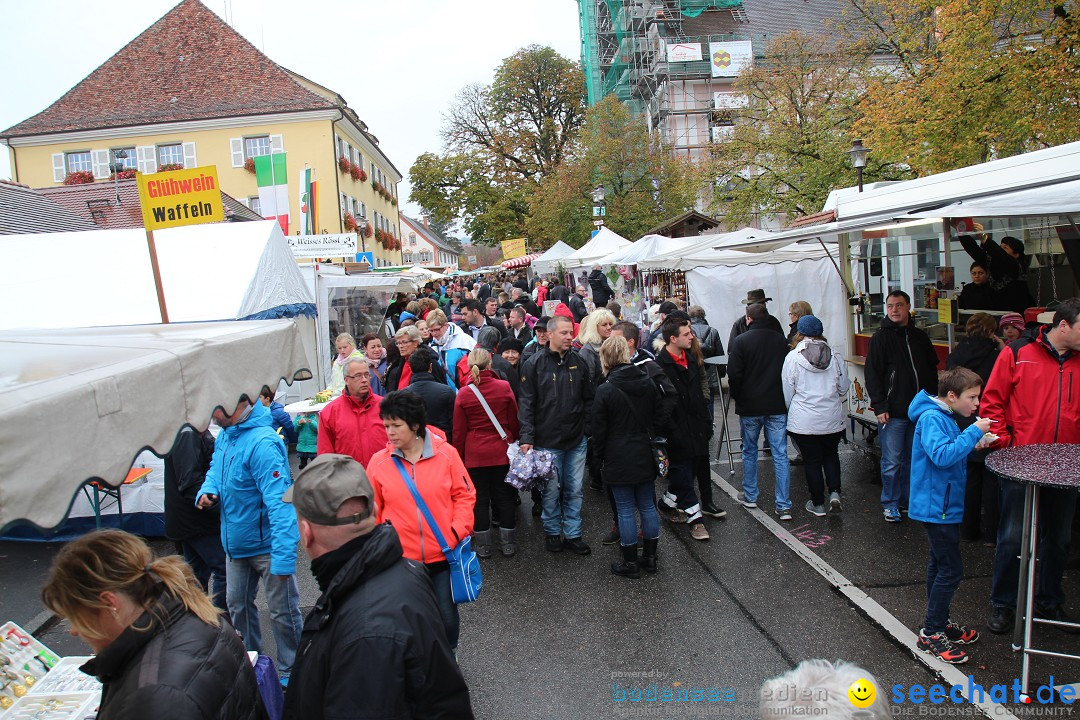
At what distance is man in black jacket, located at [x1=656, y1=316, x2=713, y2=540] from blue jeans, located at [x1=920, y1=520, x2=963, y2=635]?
218cm

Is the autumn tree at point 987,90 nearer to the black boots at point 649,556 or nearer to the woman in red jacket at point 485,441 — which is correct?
the black boots at point 649,556

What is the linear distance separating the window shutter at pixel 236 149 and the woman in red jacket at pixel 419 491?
3314cm

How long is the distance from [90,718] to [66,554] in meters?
1.51

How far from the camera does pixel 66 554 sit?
2041mm

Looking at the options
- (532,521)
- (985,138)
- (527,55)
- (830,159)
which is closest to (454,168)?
(527,55)

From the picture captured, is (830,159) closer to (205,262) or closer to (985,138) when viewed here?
(985,138)

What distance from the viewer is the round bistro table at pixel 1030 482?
335 centimetres

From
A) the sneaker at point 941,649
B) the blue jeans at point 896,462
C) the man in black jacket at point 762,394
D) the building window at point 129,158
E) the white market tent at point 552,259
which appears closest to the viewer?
the sneaker at point 941,649

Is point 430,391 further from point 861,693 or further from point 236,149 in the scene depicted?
point 236,149

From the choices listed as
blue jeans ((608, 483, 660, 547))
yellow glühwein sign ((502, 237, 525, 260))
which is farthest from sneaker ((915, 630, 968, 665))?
yellow glühwein sign ((502, 237, 525, 260))

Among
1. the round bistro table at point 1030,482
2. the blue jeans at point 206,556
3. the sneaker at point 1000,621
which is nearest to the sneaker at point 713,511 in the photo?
the sneaker at point 1000,621

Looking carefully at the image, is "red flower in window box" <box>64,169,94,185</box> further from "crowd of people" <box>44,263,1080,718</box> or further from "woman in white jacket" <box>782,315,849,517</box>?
"woman in white jacket" <box>782,315,849,517</box>

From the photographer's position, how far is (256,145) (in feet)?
107

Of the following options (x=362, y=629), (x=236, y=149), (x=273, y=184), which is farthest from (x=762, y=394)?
(x=236, y=149)
